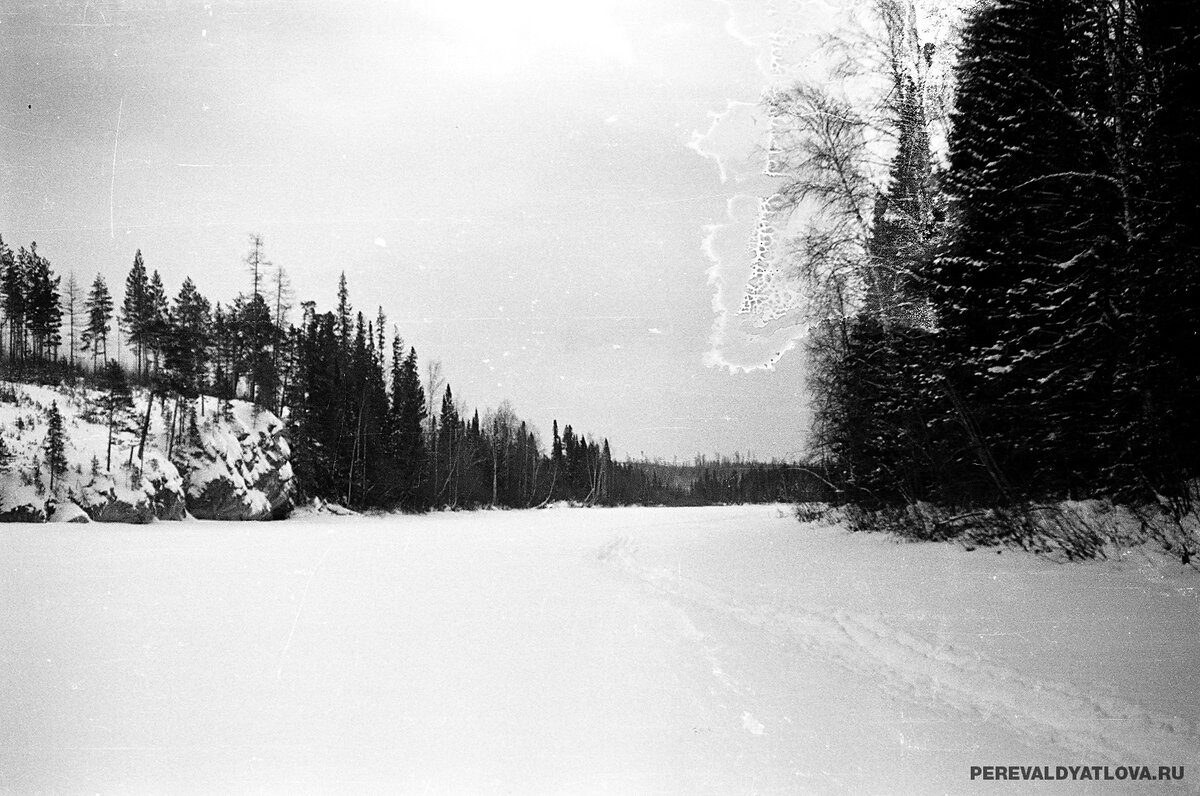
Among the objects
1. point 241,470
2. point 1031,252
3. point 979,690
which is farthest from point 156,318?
point 979,690

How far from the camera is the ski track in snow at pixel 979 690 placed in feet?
10.3

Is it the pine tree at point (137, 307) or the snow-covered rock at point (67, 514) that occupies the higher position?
the pine tree at point (137, 307)

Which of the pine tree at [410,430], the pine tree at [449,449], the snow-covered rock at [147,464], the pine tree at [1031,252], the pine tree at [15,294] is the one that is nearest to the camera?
the pine tree at [1031,252]

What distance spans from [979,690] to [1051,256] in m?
7.78

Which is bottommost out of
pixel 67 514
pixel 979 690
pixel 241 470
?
pixel 67 514

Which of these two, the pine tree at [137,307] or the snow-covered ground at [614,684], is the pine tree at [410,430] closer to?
the pine tree at [137,307]

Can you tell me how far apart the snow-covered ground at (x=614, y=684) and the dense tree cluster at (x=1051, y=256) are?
A: 2.23m

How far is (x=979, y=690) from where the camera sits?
395cm

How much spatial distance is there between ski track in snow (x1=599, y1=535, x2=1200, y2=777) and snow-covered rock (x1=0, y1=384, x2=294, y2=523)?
30.1m

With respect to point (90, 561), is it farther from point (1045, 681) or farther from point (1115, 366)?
point (1115, 366)

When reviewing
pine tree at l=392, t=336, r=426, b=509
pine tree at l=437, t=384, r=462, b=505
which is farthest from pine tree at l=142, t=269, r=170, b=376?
pine tree at l=437, t=384, r=462, b=505

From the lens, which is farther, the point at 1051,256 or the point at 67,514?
the point at 67,514

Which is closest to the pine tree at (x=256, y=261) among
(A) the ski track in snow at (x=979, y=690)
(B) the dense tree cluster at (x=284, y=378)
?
(B) the dense tree cluster at (x=284, y=378)

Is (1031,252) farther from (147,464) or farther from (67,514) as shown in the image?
(147,464)
